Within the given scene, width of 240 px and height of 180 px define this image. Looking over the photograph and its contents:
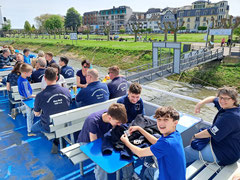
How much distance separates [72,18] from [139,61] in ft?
204

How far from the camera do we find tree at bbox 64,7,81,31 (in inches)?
2975

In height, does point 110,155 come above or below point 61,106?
below

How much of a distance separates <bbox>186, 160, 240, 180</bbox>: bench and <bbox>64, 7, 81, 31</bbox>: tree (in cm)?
8112

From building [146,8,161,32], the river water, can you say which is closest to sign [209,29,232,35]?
the river water

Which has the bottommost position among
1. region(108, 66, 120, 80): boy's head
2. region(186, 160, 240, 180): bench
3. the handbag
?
region(186, 160, 240, 180): bench

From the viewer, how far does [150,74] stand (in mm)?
14664

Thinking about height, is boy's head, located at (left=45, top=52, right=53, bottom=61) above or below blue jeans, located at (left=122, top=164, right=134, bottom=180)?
above

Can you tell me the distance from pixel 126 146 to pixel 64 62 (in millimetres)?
3960

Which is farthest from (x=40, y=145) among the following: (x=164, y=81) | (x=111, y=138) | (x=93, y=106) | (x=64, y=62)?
(x=164, y=81)

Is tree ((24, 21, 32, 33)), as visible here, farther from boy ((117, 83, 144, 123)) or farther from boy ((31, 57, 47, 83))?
boy ((117, 83, 144, 123))

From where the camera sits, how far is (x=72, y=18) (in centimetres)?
7625

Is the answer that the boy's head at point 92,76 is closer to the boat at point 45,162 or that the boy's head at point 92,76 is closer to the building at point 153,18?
the boat at point 45,162

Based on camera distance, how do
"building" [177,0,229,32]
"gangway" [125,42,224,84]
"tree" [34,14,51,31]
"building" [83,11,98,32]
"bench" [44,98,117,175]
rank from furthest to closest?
1. "building" [83,11,98,32]
2. "tree" [34,14,51,31]
3. "building" [177,0,229,32]
4. "gangway" [125,42,224,84]
5. "bench" [44,98,117,175]

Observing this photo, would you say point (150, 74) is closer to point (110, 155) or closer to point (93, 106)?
point (93, 106)
